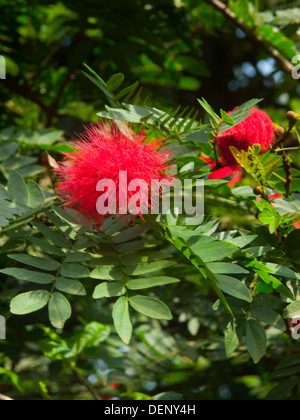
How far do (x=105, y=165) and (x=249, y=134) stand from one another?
1.18ft

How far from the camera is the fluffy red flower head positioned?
47.8 inches

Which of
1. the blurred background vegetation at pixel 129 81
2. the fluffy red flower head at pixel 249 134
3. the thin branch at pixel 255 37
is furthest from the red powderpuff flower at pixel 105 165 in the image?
the thin branch at pixel 255 37

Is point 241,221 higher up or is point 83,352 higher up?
point 241,221

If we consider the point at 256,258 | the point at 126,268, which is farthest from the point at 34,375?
the point at 256,258

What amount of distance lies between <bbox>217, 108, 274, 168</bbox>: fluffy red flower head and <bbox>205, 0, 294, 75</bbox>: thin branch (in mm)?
751

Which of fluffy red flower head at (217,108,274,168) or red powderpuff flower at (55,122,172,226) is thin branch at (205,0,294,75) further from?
red powderpuff flower at (55,122,172,226)

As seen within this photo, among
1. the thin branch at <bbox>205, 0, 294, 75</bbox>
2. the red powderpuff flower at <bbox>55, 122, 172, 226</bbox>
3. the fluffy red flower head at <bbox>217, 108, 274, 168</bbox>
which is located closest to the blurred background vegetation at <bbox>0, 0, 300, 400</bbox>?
the thin branch at <bbox>205, 0, 294, 75</bbox>

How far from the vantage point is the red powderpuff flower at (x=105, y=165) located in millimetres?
1099

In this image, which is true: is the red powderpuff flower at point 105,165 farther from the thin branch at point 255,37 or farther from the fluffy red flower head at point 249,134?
the thin branch at point 255,37

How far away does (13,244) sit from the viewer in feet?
4.25

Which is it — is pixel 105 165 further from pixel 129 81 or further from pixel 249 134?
pixel 129 81

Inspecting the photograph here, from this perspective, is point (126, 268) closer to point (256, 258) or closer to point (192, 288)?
point (256, 258)

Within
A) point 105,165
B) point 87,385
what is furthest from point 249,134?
point 87,385
